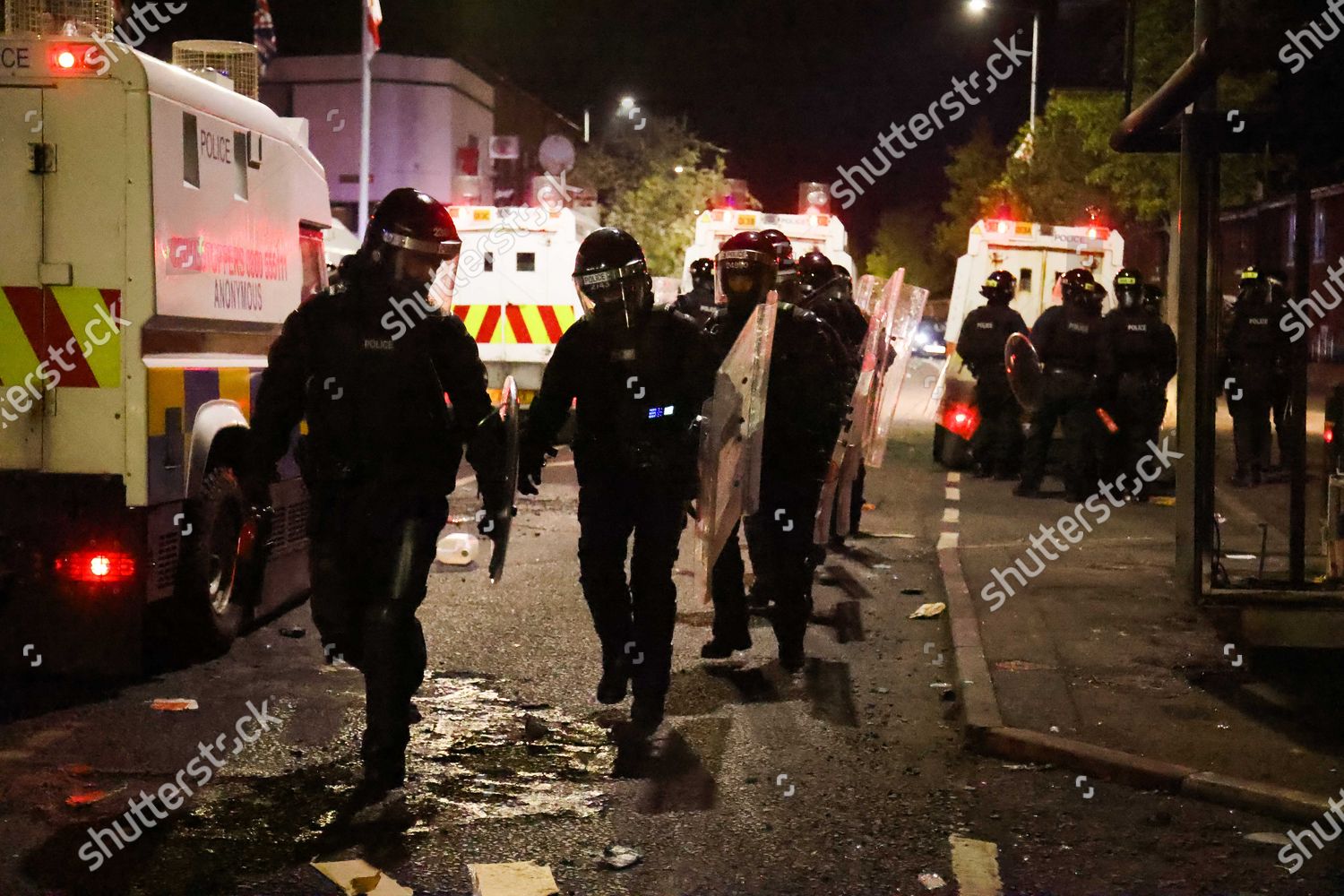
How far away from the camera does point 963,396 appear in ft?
50.7

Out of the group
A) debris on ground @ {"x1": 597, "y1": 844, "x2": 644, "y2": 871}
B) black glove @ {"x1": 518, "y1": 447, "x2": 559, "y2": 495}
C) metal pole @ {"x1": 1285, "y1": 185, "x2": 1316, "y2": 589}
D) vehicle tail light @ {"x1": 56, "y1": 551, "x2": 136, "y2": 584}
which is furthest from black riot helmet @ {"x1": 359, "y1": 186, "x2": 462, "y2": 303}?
metal pole @ {"x1": 1285, "y1": 185, "x2": 1316, "y2": 589}

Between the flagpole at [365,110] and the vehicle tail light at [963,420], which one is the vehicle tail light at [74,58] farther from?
the flagpole at [365,110]

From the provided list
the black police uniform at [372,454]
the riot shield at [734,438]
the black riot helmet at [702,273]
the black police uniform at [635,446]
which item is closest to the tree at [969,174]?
the black riot helmet at [702,273]

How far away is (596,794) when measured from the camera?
5.23 metres

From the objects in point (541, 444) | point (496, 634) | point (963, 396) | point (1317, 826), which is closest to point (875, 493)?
point (963, 396)

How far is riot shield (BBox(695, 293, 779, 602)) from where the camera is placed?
21.4 feet

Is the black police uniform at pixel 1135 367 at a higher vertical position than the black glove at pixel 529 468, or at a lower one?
higher

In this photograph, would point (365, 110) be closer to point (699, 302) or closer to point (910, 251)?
point (699, 302)

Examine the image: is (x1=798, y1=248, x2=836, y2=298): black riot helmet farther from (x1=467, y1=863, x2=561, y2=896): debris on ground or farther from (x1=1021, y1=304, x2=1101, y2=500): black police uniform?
(x1=467, y1=863, x2=561, y2=896): debris on ground

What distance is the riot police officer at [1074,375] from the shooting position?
13016 mm

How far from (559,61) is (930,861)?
58431 millimetres

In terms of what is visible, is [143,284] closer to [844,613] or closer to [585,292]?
[585,292]

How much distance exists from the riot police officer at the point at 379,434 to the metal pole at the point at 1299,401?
3.38 metres

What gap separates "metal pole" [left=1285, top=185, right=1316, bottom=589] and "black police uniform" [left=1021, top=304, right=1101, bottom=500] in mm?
6417
